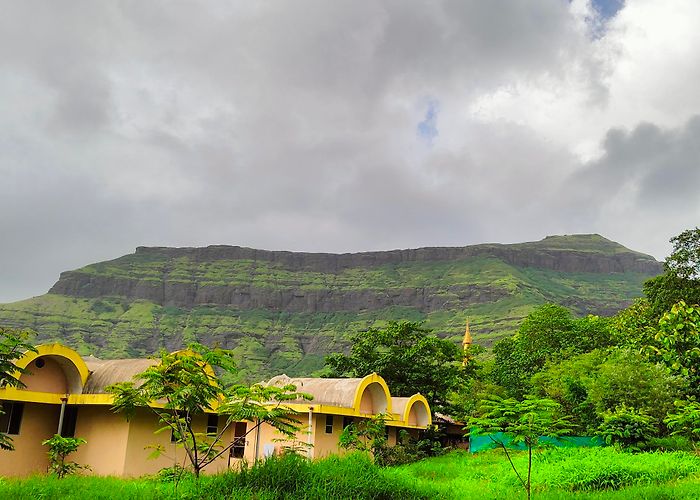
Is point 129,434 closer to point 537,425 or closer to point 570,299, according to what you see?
point 537,425

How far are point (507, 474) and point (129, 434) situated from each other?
12.8 metres

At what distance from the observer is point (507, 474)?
66.0 ft

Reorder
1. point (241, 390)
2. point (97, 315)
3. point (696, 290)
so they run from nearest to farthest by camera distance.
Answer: point (241, 390) → point (696, 290) → point (97, 315)

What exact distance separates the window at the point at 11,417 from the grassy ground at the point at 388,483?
340 centimetres

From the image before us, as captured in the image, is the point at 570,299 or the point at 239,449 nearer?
the point at 239,449

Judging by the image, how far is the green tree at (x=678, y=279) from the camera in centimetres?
3631

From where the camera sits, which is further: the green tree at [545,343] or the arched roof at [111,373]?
the green tree at [545,343]

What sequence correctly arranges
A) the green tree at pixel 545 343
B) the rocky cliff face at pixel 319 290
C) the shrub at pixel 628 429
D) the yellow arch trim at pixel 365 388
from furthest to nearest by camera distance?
1. the rocky cliff face at pixel 319 290
2. the green tree at pixel 545 343
3. the yellow arch trim at pixel 365 388
4. the shrub at pixel 628 429

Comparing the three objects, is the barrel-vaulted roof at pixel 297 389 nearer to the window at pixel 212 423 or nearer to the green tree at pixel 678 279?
the window at pixel 212 423

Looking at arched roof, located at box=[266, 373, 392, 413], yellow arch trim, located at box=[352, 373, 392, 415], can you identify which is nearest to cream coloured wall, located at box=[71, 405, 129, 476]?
arched roof, located at box=[266, 373, 392, 413]

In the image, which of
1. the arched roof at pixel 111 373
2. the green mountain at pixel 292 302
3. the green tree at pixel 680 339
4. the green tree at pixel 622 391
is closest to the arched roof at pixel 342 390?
the arched roof at pixel 111 373

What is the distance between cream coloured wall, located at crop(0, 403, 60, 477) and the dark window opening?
0.38 m

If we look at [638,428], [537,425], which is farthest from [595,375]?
[537,425]

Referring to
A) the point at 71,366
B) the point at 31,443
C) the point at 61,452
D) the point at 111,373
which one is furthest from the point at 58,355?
the point at 61,452
